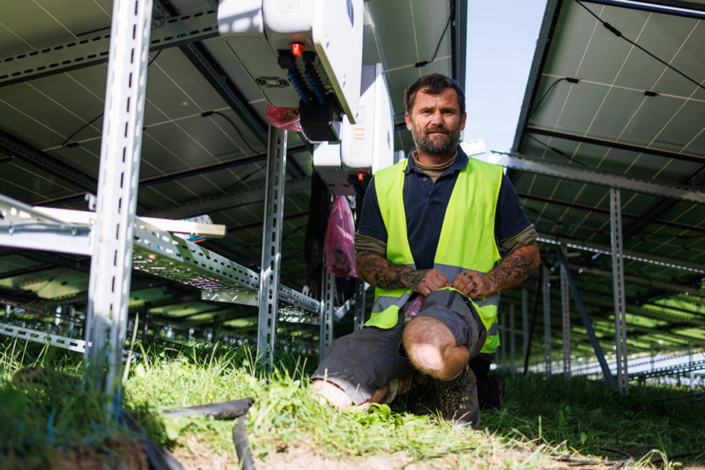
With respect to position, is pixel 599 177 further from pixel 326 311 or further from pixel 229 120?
pixel 229 120

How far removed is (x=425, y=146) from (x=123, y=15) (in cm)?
139

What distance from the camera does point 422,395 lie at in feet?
7.54

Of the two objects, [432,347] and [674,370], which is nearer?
[432,347]

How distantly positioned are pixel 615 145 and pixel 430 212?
15.1 ft

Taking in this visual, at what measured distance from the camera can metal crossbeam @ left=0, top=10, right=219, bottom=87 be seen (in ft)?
9.74

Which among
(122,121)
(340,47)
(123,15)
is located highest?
(340,47)

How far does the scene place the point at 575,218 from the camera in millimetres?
8797

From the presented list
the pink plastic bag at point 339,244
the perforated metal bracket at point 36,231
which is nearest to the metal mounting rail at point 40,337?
the perforated metal bracket at point 36,231

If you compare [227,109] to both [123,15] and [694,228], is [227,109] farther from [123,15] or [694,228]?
[694,228]

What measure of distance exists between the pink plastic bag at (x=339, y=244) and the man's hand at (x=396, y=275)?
1.63 m

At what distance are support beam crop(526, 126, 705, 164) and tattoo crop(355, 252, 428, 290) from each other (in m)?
4.59

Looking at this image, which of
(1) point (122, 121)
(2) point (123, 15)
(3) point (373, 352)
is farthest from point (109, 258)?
(3) point (373, 352)

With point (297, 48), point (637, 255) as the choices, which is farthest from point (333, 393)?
point (637, 255)

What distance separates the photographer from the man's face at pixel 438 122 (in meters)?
2.45
